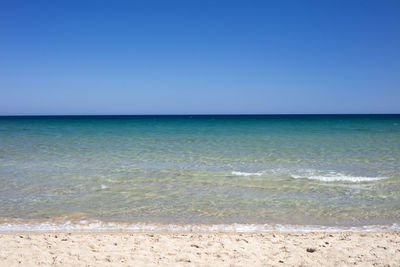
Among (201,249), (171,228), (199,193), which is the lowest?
(171,228)

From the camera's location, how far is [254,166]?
13.6 metres

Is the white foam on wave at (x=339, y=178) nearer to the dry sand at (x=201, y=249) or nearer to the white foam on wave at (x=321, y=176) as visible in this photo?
the white foam on wave at (x=321, y=176)

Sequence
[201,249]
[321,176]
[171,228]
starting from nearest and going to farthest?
[201,249]
[171,228]
[321,176]

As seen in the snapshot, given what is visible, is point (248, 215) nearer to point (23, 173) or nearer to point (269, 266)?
point (269, 266)

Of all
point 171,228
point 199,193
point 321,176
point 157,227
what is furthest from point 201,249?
point 321,176

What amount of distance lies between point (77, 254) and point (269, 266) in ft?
10.9

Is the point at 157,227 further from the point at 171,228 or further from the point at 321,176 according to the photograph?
the point at 321,176

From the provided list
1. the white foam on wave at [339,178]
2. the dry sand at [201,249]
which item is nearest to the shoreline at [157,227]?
the dry sand at [201,249]

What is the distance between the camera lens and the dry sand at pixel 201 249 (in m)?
4.86

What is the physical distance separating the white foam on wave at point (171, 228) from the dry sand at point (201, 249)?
40cm

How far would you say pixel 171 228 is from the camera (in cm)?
674

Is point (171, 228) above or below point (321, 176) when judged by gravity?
below

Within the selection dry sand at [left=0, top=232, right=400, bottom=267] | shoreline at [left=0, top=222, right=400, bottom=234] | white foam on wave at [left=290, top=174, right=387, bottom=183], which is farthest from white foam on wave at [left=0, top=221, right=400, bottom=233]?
white foam on wave at [left=290, top=174, right=387, bottom=183]

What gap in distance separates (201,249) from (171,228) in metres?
1.54
